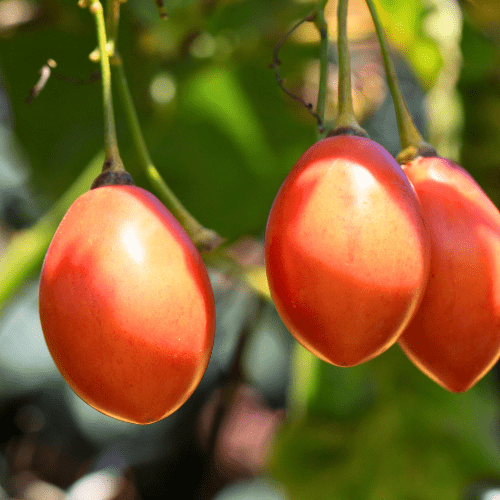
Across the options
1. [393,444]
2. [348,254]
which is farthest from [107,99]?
[393,444]

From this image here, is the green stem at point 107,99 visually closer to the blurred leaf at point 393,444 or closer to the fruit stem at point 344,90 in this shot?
the fruit stem at point 344,90

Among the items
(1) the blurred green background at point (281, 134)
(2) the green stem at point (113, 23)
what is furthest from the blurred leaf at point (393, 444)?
(2) the green stem at point (113, 23)

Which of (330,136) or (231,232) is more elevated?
(330,136)

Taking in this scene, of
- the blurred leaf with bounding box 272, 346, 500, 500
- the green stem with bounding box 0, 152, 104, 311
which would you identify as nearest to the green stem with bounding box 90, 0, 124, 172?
the green stem with bounding box 0, 152, 104, 311

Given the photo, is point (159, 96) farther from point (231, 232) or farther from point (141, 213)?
point (141, 213)

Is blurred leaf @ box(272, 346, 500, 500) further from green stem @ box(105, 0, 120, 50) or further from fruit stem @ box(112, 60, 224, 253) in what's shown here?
green stem @ box(105, 0, 120, 50)

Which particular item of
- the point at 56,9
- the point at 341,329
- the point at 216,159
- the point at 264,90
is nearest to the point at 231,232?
the point at 216,159

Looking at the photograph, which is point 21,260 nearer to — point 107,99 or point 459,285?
point 107,99
